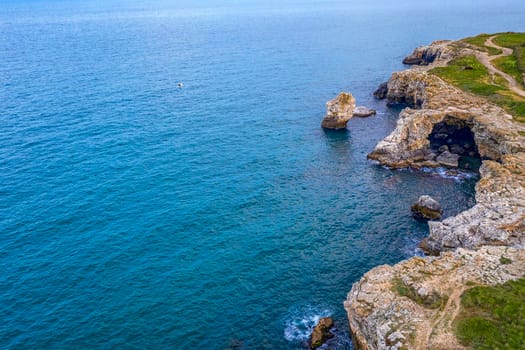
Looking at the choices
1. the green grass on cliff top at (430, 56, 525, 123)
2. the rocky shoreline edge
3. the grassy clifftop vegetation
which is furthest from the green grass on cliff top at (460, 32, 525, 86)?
the rocky shoreline edge

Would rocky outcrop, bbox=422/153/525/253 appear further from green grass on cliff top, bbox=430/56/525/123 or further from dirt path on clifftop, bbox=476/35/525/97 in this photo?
dirt path on clifftop, bbox=476/35/525/97

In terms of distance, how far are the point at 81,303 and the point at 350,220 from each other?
36.7m

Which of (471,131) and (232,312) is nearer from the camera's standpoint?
(232,312)

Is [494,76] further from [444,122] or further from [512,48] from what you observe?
[512,48]

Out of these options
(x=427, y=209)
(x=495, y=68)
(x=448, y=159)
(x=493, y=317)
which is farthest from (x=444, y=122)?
(x=493, y=317)

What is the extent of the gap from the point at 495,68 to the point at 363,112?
31542mm

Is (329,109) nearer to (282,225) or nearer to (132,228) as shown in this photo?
(282,225)

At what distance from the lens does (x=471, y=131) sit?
73.1 meters

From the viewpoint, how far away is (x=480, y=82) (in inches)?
3366

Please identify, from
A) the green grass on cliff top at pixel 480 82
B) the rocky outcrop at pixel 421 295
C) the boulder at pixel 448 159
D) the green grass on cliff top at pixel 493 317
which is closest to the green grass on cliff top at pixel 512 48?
the green grass on cliff top at pixel 480 82

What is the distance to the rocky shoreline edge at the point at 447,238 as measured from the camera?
3350 centimetres

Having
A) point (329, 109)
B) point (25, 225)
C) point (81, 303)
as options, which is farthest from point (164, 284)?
point (329, 109)

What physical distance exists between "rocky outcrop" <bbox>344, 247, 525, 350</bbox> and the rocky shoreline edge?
0.08 metres

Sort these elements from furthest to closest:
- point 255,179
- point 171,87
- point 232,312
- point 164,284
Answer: point 171,87 → point 255,179 → point 164,284 → point 232,312
